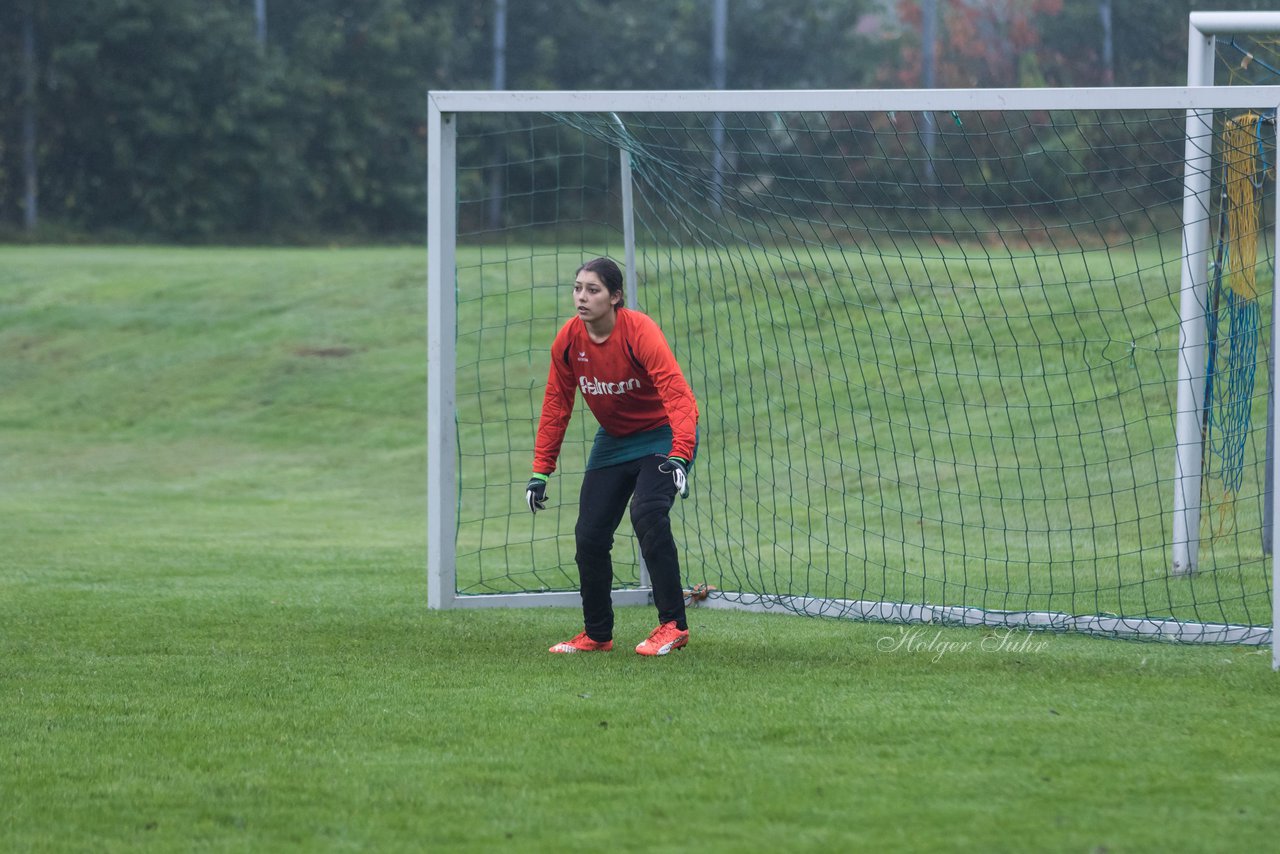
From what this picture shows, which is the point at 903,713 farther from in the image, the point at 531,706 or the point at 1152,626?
the point at 1152,626

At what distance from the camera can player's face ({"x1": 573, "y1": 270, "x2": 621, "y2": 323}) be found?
21.6 ft

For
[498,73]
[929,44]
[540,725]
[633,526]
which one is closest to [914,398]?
[633,526]

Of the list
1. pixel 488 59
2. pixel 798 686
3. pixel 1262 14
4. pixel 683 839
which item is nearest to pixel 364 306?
pixel 1262 14

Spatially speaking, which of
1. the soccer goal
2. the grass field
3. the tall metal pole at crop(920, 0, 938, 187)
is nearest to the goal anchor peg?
the soccer goal

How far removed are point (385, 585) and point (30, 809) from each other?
4.81 metres

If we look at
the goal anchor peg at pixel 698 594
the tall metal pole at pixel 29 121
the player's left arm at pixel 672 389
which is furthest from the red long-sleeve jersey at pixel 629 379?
the tall metal pole at pixel 29 121

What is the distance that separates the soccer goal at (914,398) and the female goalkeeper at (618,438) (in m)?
0.99

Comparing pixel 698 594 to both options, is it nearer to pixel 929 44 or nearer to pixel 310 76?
pixel 929 44

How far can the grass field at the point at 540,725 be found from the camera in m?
4.38

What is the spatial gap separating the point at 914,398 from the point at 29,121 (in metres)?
26.9

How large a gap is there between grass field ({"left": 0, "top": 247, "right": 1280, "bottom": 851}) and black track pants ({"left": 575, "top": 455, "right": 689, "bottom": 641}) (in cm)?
25

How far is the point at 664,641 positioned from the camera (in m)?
6.89

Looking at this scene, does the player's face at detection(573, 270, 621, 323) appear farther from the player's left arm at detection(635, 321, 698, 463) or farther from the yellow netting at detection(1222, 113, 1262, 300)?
the yellow netting at detection(1222, 113, 1262, 300)

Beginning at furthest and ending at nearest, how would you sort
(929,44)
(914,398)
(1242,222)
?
(929,44)
(914,398)
(1242,222)
